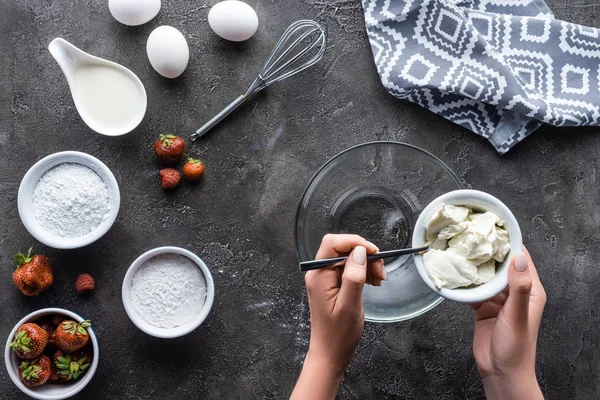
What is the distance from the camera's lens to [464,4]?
4.60 feet

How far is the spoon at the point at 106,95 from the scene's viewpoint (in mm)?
1330

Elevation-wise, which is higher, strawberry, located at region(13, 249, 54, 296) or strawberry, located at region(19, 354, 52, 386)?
strawberry, located at region(13, 249, 54, 296)

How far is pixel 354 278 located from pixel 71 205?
2.13 feet

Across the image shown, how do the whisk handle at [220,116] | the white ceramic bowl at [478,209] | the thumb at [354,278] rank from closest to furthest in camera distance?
the thumb at [354,278]
the white ceramic bowl at [478,209]
the whisk handle at [220,116]

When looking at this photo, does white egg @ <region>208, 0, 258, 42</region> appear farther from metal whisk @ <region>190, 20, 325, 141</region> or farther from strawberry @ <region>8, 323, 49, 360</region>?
strawberry @ <region>8, 323, 49, 360</region>

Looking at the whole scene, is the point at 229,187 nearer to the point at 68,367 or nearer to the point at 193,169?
the point at 193,169

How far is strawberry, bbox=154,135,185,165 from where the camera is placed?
133cm

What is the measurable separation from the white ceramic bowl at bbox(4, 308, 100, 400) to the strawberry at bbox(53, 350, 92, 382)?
0.05 ft

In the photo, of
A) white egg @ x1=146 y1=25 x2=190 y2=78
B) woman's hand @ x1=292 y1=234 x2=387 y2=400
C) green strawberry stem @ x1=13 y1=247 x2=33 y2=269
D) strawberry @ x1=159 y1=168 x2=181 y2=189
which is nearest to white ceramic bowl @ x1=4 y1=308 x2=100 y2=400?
green strawberry stem @ x1=13 y1=247 x2=33 y2=269

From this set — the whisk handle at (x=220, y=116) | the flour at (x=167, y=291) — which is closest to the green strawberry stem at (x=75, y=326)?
the flour at (x=167, y=291)

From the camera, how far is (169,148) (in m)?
1.33

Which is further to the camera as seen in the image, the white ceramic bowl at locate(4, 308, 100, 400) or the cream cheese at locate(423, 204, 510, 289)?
the white ceramic bowl at locate(4, 308, 100, 400)

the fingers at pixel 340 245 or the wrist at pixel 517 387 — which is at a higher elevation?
the fingers at pixel 340 245

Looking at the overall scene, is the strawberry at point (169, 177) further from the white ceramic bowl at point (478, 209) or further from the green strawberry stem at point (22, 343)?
the white ceramic bowl at point (478, 209)
